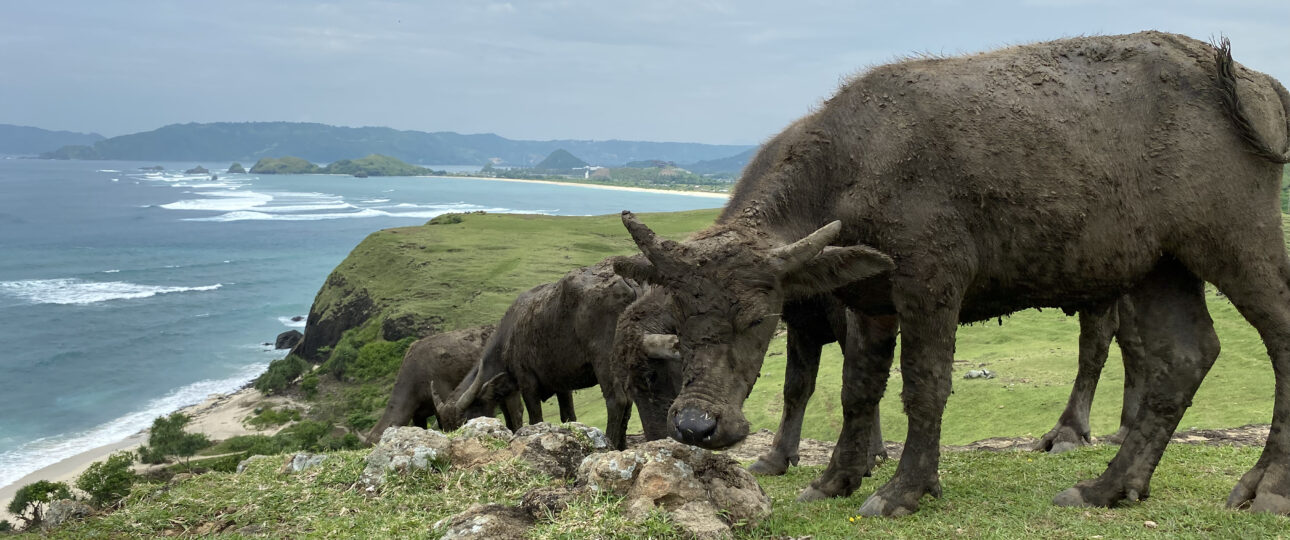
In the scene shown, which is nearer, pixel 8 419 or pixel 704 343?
pixel 704 343

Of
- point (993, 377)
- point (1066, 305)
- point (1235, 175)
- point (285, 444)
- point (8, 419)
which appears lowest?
point (8, 419)

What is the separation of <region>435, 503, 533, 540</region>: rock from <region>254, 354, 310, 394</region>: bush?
3974 cm

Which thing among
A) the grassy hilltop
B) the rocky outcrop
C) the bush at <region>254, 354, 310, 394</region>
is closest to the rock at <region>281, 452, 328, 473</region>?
the grassy hilltop

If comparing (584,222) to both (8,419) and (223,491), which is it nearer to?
(8,419)

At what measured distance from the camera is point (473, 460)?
8531mm

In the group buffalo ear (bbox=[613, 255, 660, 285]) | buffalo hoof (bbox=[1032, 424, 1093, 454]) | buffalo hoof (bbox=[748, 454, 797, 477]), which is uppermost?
buffalo ear (bbox=[613, 255, 660, 285])

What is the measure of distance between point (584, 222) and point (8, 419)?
42169 mm

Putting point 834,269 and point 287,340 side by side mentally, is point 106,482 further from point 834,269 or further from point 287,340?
point 287,340

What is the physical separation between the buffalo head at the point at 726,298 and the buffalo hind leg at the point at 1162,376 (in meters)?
2.72

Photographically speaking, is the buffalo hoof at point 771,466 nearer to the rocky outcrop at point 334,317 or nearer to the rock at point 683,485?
the rock at point 683,485

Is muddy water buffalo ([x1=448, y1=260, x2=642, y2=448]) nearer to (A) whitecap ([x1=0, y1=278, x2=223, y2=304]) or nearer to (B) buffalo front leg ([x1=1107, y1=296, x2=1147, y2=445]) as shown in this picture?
(B) buffalo front leg ([x1=1107, y1=296, x2=1147, y2=445])

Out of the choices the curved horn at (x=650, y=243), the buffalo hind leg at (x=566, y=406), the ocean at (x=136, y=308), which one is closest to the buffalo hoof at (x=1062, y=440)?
the curved horn at (x=650, y=243)

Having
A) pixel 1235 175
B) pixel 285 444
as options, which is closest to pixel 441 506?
pixel 1235 175

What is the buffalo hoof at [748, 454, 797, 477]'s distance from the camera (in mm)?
10637
